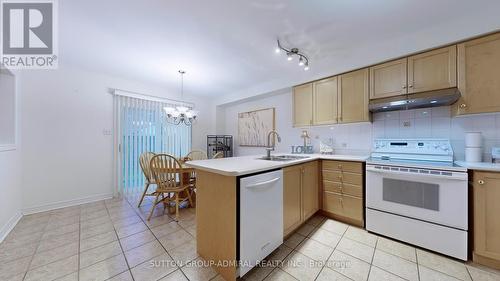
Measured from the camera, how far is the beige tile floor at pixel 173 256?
1.45 m

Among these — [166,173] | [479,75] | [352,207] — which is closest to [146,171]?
[166,173]

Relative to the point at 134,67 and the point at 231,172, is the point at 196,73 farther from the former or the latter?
the point at 231,172

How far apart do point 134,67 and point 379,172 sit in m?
3.91

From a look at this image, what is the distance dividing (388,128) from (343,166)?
894 millimetres

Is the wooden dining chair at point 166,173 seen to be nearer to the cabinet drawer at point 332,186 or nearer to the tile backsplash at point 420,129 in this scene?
the cabinet drawer at point 332,186

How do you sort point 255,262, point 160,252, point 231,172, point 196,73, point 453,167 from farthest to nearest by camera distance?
point 196,73
point 160,252
point 453,167
point 255,262
point 231,172

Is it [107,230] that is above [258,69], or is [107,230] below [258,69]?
below

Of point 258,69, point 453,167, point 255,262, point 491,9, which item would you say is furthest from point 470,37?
point 255,262

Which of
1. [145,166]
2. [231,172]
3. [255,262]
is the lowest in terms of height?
[255,262]

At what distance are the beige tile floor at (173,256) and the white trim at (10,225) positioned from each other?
6 cm

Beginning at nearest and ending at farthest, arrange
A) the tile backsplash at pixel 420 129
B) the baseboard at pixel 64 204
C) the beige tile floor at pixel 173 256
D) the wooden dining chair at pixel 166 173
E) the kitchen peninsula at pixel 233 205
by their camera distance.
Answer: the kitchen peninsula at pixel 233 205 → the beige tile floor at pixel 173 256 → the tile backsplash at pixel 420 129 → the wooden dining chair at pixel 166 173 → the baseboard at pixel 64 204

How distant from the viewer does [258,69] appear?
308 centimetres

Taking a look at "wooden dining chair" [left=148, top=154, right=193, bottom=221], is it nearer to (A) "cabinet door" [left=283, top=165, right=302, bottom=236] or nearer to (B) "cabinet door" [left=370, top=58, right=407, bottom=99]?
(A) "cabinet door" [left=283, top=165, right=302, bottom=236]

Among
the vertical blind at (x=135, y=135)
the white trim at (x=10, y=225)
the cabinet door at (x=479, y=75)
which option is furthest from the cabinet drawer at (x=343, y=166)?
the white trim at (x=10, y=225)
